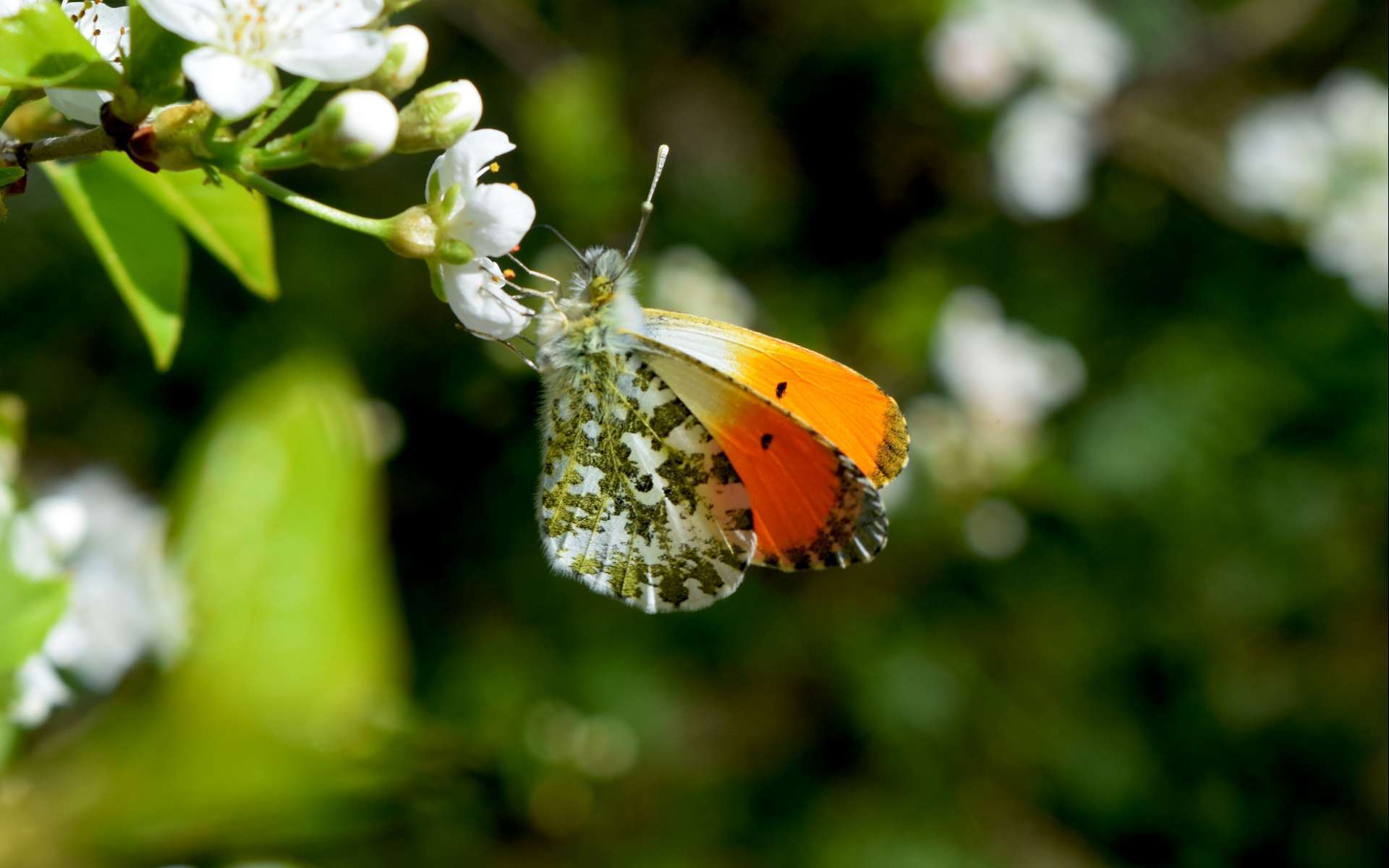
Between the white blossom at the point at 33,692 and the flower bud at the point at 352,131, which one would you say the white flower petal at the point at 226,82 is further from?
the white blossom at the point at 33,692

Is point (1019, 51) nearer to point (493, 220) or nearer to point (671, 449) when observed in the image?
point (671, 449)

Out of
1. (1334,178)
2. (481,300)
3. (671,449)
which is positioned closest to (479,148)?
(481,300)

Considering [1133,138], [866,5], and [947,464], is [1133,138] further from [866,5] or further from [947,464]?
[947,464]

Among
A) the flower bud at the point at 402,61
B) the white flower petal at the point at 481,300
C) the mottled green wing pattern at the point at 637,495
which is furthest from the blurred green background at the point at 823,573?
the flower bud at the point at 402,61

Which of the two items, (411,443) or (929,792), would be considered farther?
(929,792)

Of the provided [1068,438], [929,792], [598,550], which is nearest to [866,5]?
[1068,438]

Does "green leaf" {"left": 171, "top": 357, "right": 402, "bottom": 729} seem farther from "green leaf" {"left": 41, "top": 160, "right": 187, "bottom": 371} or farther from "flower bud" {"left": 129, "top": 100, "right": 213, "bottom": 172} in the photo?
"flower bud" {"left": 129, "top": 100, "right": 213, "bottom": 172}
